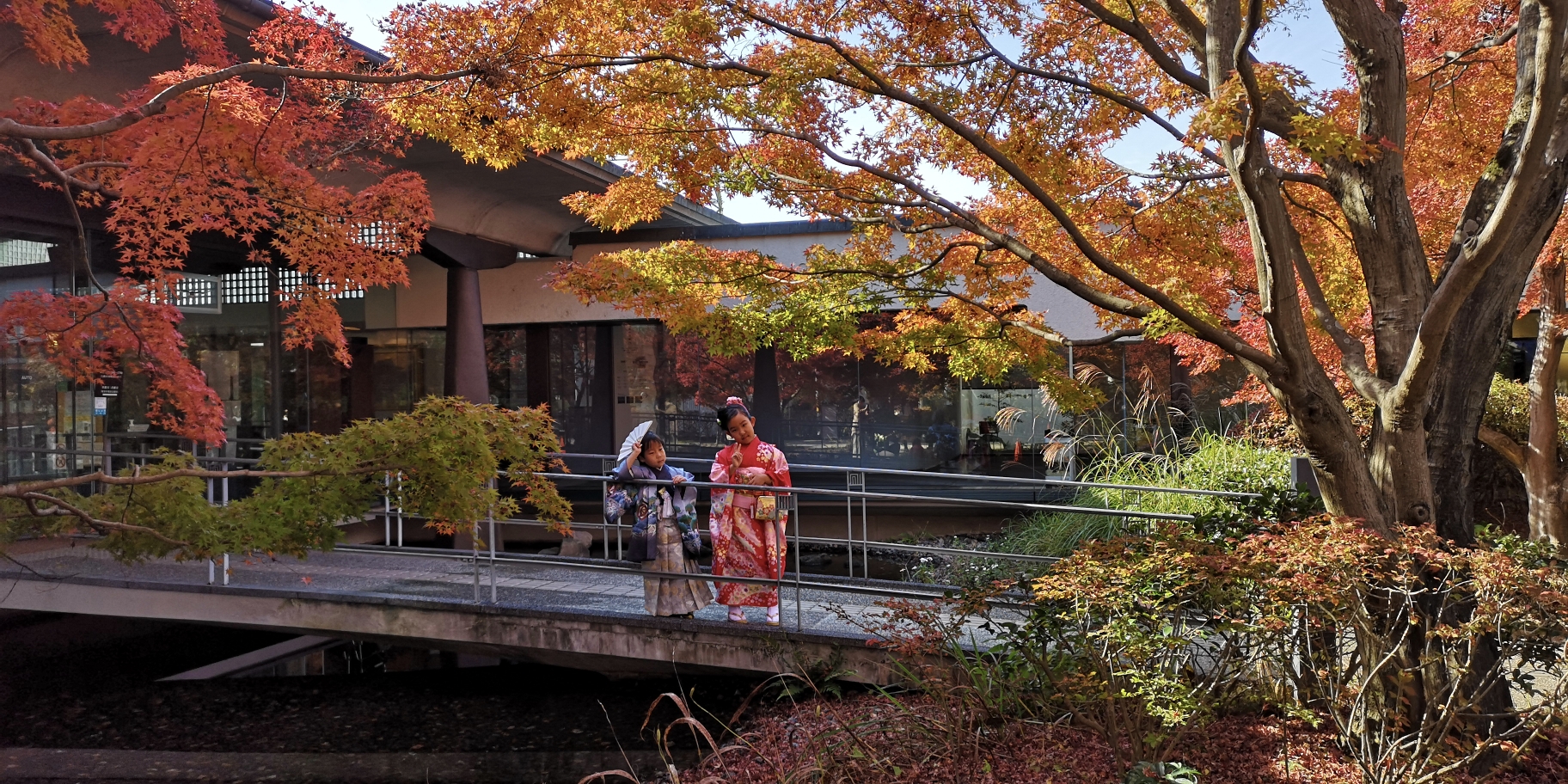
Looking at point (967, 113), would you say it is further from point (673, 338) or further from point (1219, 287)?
point (673, 338)

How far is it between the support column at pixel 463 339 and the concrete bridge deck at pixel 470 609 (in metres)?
5.14

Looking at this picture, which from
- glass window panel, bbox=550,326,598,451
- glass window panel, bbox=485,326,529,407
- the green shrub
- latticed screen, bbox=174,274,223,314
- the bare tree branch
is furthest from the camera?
glass window panel, bbox=485,326,529,407

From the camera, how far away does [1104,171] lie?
7.22 metres

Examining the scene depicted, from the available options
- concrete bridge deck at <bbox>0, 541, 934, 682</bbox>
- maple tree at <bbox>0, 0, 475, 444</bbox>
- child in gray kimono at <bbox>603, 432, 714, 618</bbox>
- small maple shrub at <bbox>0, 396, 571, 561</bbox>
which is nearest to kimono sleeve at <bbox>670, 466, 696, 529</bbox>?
child in gray kimono at <bbox>603, 432, 714, 618</bbox>

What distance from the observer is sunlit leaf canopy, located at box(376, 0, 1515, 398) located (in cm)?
554

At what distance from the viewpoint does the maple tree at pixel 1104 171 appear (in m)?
4.56

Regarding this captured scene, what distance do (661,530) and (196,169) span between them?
11.4ft

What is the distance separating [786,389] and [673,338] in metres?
1.95

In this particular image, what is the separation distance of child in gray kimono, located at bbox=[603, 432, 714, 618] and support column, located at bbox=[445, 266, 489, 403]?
7.85 meters

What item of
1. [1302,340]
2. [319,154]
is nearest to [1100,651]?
[1302,340]

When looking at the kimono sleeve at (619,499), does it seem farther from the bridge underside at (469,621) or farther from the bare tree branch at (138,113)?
the bare tree branch at (138,113)

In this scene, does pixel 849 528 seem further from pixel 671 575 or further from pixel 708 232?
pixel 708 232

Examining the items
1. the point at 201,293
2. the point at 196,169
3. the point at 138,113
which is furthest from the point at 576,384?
the point at 138,113

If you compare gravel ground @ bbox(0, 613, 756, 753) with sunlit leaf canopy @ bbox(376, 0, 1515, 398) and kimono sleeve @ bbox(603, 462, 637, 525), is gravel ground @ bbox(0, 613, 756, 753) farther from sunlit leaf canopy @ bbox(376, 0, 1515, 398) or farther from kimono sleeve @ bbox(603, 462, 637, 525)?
sunlit leaf canopy @ bbox(376, 0, 1515, 398)
